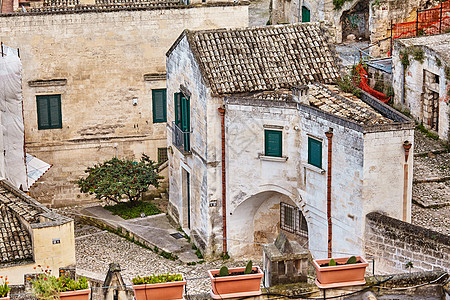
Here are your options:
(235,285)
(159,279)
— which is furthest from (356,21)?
(159,279)

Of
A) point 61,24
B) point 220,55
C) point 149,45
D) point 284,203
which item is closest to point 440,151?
point 284,203

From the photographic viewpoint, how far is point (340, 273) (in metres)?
19.5

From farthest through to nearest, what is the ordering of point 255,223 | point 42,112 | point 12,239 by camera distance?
point 42,112, point 255,223, point 12,239

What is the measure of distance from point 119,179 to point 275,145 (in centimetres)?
866

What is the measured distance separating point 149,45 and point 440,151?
1271 cm

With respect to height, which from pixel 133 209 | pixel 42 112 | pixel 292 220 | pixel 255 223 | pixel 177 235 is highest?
pixel 42 112

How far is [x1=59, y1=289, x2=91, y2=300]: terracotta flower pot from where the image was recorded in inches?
739

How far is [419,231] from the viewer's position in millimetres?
27906

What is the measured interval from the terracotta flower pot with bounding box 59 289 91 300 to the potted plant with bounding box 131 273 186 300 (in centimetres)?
91

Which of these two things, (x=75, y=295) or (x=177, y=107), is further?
(x=177, y=107)

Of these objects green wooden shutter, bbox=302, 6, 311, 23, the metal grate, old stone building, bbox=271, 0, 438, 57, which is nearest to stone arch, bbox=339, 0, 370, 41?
old stone building, bbox=271, 0, 438, 57

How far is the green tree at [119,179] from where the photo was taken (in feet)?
129

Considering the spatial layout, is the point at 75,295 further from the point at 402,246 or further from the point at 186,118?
the point at 186,118

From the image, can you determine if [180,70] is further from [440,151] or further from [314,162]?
[440,151]
